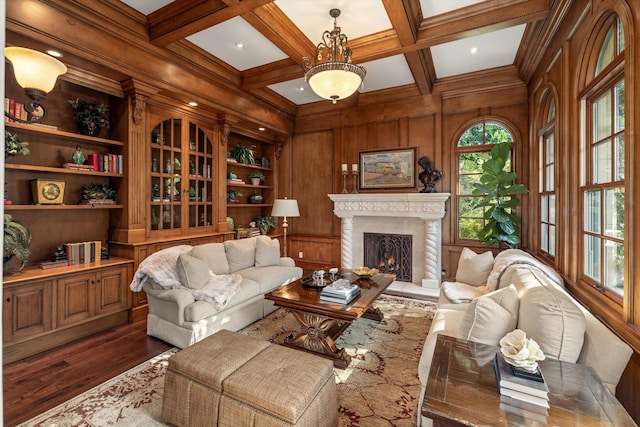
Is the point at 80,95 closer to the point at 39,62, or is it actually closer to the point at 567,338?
the point at 39,62

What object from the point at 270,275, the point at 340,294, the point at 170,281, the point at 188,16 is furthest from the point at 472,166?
the point at 170,281

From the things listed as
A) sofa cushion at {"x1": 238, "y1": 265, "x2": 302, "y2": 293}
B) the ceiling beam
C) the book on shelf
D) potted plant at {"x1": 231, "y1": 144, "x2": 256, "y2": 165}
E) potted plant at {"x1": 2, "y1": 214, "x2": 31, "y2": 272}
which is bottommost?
sofa cushion at {"x1": 238, "y1": 265, "x2": 302, "y2": 293}

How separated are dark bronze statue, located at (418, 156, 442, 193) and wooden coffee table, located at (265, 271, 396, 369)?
238 centimetres

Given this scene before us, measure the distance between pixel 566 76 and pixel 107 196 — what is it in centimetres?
488

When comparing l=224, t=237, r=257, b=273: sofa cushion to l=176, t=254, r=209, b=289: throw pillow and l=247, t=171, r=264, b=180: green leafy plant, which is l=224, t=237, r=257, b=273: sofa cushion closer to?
l=176, t=254, r=209, b=289: throw pillow

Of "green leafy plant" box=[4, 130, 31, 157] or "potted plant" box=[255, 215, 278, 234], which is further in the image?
"potted plant" box=[255, 215, 278, 234]

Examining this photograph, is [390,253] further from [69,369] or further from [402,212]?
[69,369]

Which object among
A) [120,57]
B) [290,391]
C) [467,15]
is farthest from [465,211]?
[120,57]

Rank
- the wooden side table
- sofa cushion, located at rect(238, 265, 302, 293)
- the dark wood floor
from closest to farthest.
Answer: the wooden side table < the dark wood floor < sofa cushion, located at rect(238, 265, 302, 293)

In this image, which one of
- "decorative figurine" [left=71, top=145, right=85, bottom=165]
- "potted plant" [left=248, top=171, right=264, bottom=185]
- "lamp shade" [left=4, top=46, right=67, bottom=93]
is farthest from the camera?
"potted plant" [left=248, top=171, right=264, bottom=185]

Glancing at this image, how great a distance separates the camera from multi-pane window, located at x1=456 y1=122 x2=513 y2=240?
4.73m

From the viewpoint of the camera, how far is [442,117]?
16.4 ft

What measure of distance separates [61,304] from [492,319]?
369 centimetres

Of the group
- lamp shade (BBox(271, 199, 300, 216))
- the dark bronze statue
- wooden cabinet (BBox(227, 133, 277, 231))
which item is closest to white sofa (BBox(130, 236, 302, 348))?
lamp shade (BBox(271, 199, 300, 216))
